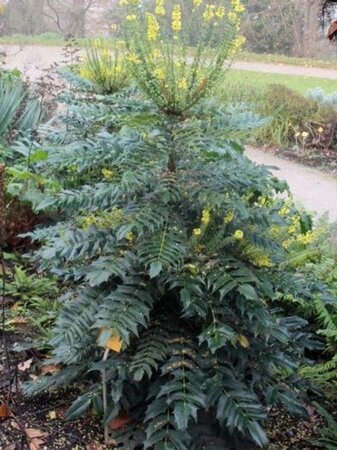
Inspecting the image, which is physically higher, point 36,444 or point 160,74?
point 160,74

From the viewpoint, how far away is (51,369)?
304cm

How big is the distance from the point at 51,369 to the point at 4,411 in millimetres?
356

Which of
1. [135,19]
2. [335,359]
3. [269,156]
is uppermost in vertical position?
[135,19]

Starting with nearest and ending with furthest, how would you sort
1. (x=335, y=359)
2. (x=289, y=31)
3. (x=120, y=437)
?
(x=120, y=437) < (x=335, y=359) < (x=289, y=31)

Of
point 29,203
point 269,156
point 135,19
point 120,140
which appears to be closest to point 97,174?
Answer: point 29,203

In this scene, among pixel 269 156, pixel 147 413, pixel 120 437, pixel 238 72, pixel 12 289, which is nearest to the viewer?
pixel 147 413

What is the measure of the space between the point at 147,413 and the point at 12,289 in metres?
1.65

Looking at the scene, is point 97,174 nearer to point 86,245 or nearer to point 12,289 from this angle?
point 12,289

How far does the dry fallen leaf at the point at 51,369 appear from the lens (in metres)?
3.03

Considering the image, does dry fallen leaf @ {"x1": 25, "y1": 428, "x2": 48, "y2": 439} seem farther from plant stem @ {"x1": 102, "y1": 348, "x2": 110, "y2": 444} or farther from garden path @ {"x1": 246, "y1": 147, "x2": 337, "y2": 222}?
garden path @ {"x1": 246, "y1": 147, "x2": 337, "y2": 222}

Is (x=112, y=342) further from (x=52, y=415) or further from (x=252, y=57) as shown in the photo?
(x=252, y=57)

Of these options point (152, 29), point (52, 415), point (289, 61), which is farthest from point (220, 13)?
point (289, 61)

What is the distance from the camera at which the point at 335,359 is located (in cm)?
332

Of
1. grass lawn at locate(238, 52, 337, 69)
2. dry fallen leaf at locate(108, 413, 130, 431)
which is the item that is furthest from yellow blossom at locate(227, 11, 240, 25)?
grass lawn at locate(238, 52, 337, 69)
